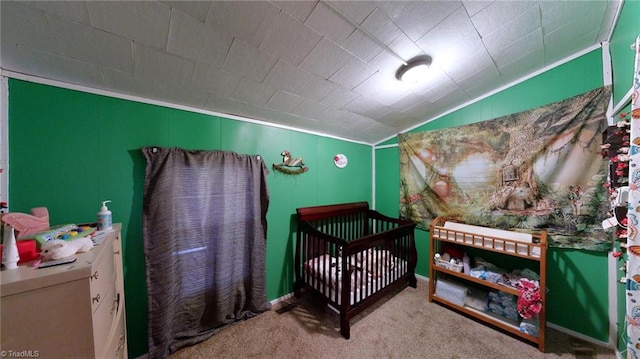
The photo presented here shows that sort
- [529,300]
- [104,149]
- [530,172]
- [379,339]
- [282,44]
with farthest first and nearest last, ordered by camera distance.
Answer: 1. [530,172]
2. [379,339]
3. [529,300]
4. [104,149]
5. [282,44]

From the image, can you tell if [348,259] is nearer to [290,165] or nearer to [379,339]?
[379,339]

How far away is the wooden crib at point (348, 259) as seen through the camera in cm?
173

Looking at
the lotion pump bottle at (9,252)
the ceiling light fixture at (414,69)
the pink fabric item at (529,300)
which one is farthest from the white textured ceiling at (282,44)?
the pink fabric item at (529,300)

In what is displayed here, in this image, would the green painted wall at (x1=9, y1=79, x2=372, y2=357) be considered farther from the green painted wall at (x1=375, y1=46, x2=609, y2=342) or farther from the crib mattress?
the green painted wall at (x1=375, y1=46, x2=609, y2=342)

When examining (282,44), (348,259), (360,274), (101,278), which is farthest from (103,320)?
(360,274)

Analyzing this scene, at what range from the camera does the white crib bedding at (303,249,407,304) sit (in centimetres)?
181

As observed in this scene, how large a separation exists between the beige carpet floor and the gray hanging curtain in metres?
0.18

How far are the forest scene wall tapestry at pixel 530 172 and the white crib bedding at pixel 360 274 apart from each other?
2.68 ft

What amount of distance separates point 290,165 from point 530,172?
232cm

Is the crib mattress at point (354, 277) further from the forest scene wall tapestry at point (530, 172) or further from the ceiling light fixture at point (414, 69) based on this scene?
the ceiling light fixture at point (414, 69)

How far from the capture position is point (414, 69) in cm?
141

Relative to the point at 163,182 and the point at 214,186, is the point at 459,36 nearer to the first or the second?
the point at 214,186

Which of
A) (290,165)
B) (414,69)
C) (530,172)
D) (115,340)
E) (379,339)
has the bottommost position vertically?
(379,339)

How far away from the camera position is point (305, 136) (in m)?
2.36
